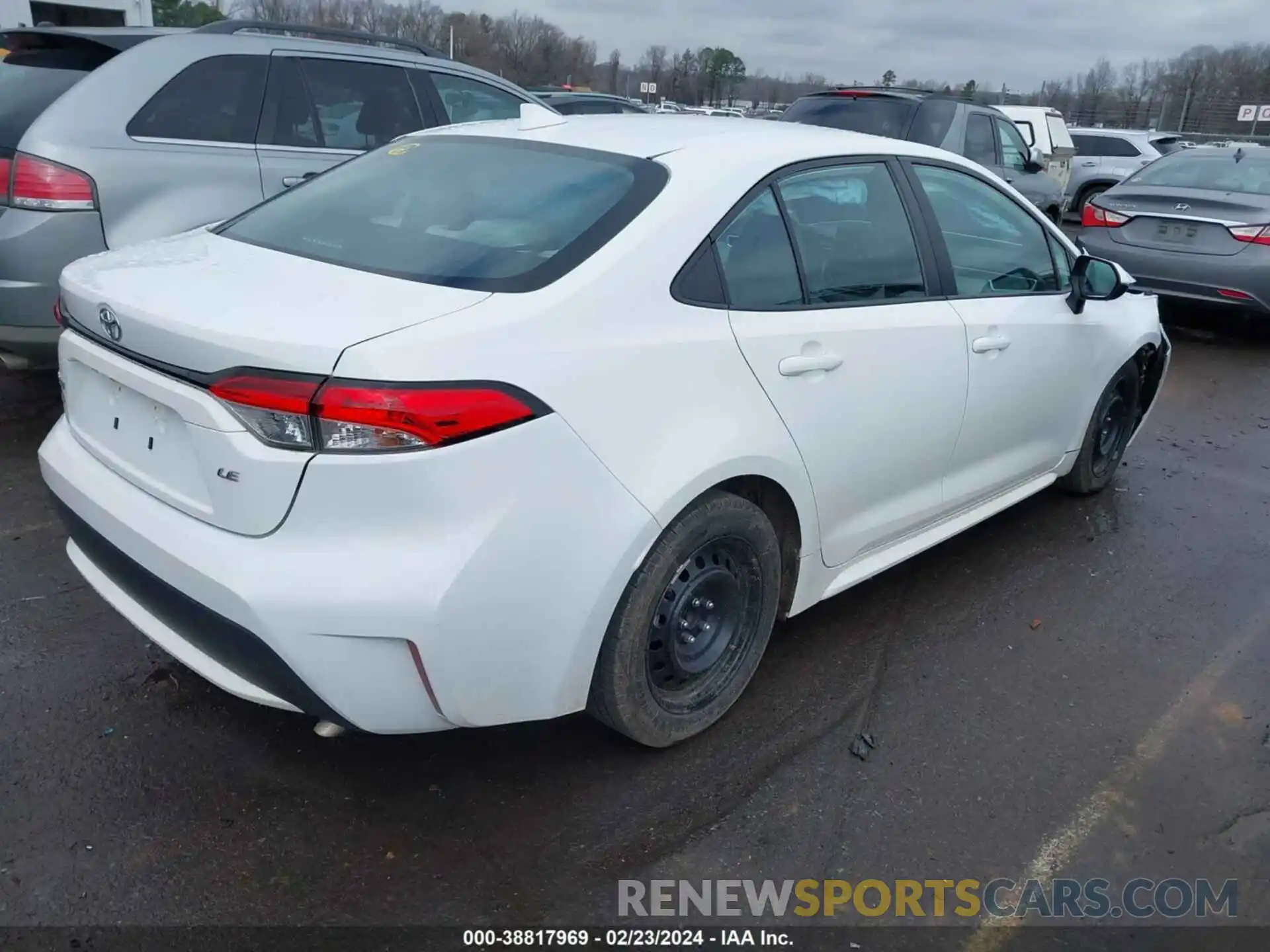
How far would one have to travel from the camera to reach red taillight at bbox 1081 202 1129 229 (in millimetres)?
8312

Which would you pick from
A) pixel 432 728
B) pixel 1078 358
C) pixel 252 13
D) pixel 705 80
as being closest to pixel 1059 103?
pixel 705 80

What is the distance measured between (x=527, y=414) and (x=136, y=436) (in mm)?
990

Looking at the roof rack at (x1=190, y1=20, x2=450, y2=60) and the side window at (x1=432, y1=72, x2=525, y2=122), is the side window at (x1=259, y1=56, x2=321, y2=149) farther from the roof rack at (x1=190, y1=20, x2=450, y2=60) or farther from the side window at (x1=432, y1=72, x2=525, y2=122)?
the side window at (x1=432, y1=72, x2=525, y2=122)

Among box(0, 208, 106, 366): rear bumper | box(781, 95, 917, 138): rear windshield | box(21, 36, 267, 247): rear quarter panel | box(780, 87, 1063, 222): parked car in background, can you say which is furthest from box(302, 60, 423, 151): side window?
box(781, 95, 917, 138): rear windshield

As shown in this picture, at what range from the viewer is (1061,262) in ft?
13.8

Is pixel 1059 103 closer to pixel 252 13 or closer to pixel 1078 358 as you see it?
pixel 252 13

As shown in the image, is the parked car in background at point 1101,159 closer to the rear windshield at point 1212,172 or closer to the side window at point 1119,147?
the side window at point 1119,147

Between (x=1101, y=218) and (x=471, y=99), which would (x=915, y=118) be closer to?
(x=1101, y=218)

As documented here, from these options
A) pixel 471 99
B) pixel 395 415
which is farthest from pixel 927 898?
pixel 471 99

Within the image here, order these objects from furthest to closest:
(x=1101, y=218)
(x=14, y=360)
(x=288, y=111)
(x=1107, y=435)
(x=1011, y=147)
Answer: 1. (x=1011, y=147)
2. (x=1101, y=218)
3. (x=288, y=111)
4. (x=1107, y=435)
5. (x=14, y=360)

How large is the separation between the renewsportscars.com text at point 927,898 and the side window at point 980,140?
27.1 ft

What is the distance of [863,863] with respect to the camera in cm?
252

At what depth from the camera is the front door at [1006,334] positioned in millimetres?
3588

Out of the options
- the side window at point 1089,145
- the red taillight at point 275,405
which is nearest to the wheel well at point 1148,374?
the red taillight at point 275,405
